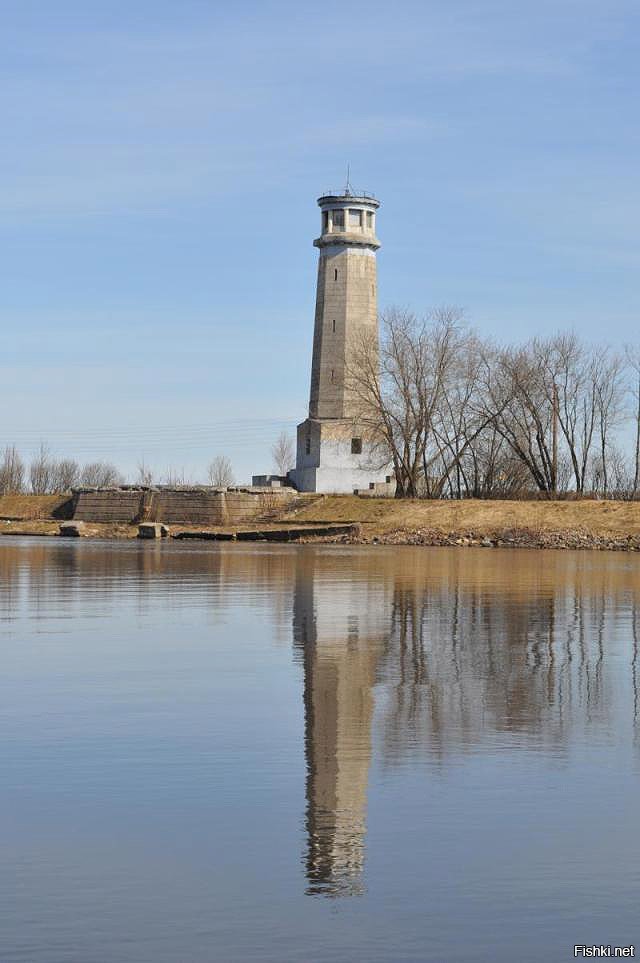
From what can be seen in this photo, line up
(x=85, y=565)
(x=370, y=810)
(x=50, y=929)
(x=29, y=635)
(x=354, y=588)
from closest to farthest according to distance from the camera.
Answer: (x=50, y=929)
(x=370, y=810)
(x=29, y=635)
(x=354, y=588)
(x=85, y=565)

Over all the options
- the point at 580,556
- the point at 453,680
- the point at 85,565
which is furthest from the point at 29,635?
the point at 580,556

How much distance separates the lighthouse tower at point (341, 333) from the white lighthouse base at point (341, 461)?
6cm

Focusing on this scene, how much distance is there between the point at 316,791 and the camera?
9805 millimetres

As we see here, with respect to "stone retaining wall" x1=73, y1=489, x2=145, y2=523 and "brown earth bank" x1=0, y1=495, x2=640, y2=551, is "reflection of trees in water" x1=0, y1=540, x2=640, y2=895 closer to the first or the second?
"brown earth bank" x1=0, y1=495, x2=640, y2=551

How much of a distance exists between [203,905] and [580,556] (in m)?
46.1

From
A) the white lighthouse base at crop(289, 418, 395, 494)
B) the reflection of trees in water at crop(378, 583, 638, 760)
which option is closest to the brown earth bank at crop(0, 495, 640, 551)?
the white lighthouse base at crop(289, 418, 395, 494)

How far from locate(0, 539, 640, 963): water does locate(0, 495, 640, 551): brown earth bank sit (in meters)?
42.7

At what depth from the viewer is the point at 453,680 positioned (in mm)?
15164

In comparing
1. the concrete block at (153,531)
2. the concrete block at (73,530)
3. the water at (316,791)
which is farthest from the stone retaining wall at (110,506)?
the water at (316,791)

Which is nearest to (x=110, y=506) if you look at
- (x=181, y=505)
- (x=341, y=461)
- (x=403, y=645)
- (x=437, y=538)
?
(x=181, y=505)

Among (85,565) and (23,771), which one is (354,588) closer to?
(85,565)

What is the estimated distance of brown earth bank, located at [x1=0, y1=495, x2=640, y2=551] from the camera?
6369cm

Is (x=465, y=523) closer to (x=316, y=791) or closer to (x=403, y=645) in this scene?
(x=403, y=645)

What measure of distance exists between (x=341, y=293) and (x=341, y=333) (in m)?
2.27
